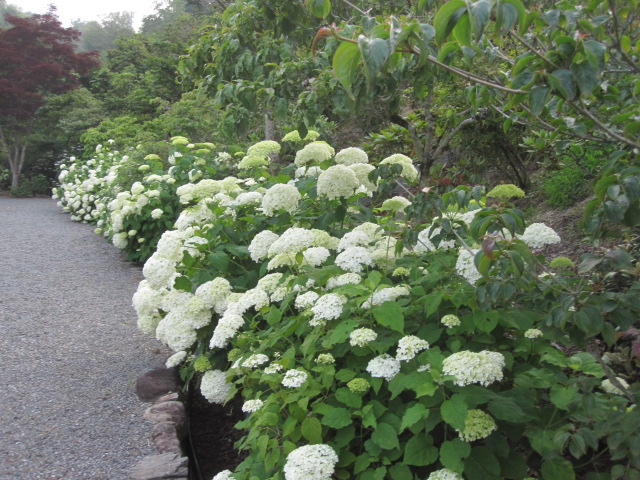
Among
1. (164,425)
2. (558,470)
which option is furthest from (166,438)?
(558,470)

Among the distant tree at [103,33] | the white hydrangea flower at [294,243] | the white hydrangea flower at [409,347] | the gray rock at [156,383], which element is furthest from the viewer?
the distant tree at [103,33]

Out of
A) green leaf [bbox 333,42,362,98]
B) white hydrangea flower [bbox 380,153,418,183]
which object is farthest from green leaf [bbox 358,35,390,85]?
white hydrangea flower [bbox 380,153,418,183]

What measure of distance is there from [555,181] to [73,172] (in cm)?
987

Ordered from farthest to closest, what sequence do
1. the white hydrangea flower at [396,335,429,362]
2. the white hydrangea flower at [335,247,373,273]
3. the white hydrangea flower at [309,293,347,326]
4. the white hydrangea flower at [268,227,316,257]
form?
the white hydrangea flower at [268,227,316,257] < the white hydrangea flower at [335,247,373,273] < the white hydrangea flower at [309,293,347,326] < the white hydrangea flower at [396,335,429,362]

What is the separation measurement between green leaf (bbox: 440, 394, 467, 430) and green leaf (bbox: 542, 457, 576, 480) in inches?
12.4

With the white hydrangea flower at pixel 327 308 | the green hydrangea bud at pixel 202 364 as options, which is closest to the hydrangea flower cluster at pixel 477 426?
the white hydrangea flower at pixel 327 308

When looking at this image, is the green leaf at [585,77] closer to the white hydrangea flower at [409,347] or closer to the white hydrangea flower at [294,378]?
the white hydrangea flower at [409,347]

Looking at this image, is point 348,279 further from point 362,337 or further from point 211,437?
point 211,437

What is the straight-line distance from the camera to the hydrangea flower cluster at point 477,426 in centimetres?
160

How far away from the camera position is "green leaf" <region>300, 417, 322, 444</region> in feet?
5.91

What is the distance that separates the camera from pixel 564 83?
116 centimetres

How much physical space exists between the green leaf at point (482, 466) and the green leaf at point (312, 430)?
469 mm

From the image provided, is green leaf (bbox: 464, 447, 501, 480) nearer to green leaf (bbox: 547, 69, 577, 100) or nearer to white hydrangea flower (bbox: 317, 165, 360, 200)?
green leaf (bbox: 547, 69, 577, 100)

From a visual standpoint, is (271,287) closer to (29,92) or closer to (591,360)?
(591,360)
